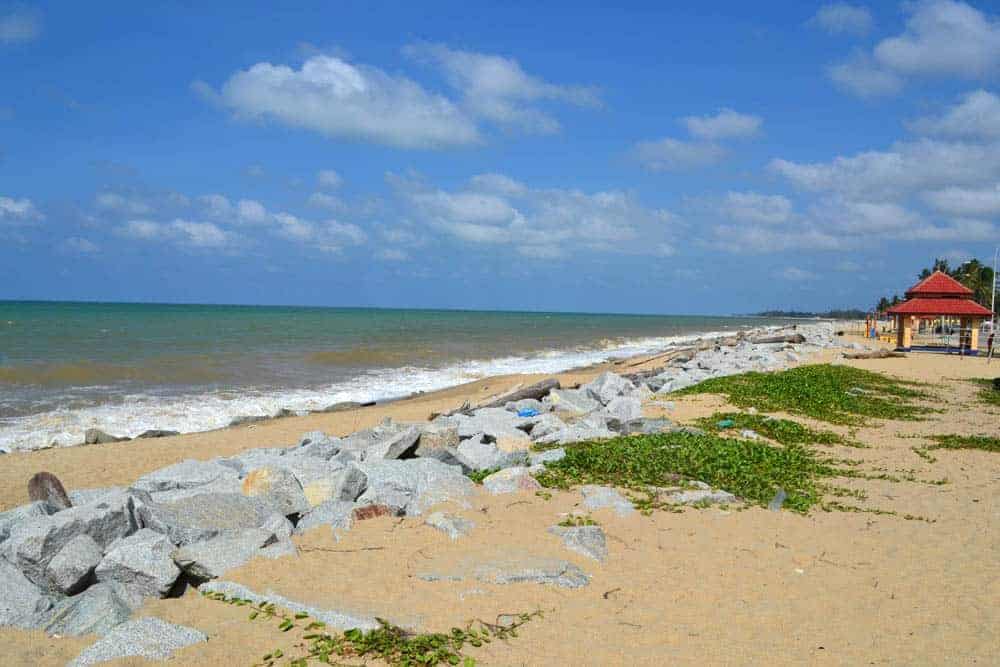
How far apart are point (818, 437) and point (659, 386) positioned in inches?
297

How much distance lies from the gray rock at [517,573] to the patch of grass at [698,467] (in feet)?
7.02

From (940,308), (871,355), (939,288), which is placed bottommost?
(871,355)

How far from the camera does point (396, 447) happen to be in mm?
8641

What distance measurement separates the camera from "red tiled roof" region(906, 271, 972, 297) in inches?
1111

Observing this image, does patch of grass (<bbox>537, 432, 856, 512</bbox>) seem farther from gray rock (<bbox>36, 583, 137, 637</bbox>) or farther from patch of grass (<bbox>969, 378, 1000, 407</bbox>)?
patch of grass (<bbox>969, 378, 1000, 407</bbox>)

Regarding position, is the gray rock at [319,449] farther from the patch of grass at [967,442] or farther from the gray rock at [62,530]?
the patch of grass at [967,442]

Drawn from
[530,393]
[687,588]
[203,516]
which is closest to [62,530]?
[203,516]

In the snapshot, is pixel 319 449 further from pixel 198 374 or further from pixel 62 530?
pixel 198 374

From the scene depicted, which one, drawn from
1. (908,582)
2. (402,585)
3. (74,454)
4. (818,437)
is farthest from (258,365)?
(908,582)

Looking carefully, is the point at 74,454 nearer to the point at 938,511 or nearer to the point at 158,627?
the point at 158,627

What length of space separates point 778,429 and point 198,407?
42.1 feet

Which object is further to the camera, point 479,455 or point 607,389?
point 607,389

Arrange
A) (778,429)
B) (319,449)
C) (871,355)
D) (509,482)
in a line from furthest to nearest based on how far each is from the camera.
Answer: (871,355) → (778,429) → (319,449) → (509,482)

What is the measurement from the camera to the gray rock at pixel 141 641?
4016mm
